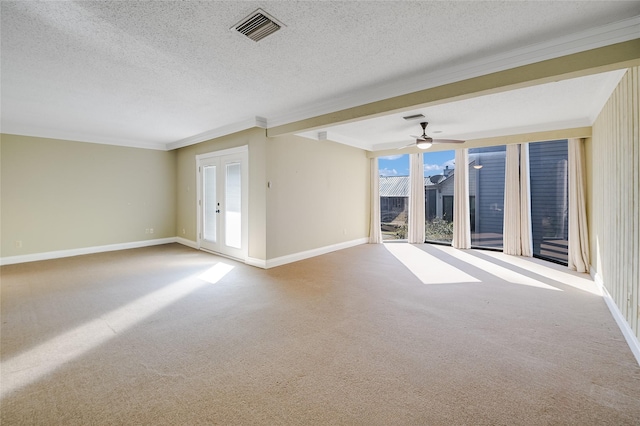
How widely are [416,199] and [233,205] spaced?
467cm

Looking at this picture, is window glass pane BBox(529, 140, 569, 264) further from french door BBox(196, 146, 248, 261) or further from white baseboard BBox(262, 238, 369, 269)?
french door BBox(196, 146, 248, 261)

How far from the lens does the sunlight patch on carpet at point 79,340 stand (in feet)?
6.77

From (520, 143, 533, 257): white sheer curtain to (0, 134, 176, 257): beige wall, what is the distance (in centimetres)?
826

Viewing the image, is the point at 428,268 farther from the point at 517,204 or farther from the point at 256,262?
the point at 256,262

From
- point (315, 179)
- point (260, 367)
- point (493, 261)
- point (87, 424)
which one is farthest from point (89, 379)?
point (493, 261)

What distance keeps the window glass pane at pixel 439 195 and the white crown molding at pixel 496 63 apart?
14.2 feet

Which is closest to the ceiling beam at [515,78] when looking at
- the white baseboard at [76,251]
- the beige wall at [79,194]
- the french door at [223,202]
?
the french door at [223,202]

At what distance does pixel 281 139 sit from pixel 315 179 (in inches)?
48.6

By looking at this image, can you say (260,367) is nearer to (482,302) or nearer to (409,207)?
(482,302)

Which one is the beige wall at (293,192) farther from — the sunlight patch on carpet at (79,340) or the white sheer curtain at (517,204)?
the white sheer curtain at (517,204)

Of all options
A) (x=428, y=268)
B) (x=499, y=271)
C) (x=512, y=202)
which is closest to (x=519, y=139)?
(x=512, y=202)

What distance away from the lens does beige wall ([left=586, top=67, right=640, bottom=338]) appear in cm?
254

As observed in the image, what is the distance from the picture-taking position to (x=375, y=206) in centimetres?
787

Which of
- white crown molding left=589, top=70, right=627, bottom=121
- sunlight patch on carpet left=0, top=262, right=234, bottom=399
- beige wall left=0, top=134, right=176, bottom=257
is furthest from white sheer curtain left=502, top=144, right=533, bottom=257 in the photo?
beige wall left=0, top=134, right=176, bottom=257
